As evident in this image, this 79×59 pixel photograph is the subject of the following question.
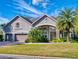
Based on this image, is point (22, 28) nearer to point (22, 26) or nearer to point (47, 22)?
point (22, 26)

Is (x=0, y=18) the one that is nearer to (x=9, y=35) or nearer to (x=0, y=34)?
(x=0, y=34)

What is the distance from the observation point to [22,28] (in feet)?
48.8

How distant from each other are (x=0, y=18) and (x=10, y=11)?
763 mm

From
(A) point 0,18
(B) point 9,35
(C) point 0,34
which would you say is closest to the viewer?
(A) point 0,18

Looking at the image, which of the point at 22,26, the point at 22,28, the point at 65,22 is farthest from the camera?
the point at 65,22

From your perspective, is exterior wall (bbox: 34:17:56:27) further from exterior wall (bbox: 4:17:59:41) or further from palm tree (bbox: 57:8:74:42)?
palm tree (bbox: 57:8:74:42)

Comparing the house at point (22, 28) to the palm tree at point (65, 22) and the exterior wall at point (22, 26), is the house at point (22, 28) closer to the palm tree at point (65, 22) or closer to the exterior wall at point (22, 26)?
the exterior wall at point (22, 26)

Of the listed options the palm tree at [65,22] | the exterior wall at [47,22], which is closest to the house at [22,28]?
the exterior wall at [47,22]

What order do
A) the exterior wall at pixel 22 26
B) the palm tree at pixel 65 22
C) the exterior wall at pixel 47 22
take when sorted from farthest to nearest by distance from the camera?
1. the exterior wall at pixel 47 22
2. the palm tree at pixel 65 22
3. the exterior wall at pixel 22 26

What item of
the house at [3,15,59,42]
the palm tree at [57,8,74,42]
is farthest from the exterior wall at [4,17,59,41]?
the palm tree at [57,8,74,42]

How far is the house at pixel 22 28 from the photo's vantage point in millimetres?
12905

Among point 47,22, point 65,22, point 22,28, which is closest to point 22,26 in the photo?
point 22,28

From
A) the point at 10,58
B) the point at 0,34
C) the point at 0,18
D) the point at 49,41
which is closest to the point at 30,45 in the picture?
the point at 49,41

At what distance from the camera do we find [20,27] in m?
14.8
